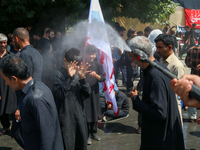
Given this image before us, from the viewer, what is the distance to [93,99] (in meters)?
4.89

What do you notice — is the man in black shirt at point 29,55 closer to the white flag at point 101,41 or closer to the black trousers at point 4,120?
the white flag at point 101,41

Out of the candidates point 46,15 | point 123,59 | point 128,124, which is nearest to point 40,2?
point 46,15

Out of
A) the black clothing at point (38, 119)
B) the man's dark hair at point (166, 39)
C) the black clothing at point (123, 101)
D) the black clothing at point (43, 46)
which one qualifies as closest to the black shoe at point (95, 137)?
the black clothing at point (123, 101)

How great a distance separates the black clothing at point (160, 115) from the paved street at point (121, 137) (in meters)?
2.28

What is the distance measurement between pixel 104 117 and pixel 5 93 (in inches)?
97.6

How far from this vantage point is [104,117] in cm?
638

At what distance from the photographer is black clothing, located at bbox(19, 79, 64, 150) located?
2.23m

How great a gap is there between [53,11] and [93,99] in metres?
5.58

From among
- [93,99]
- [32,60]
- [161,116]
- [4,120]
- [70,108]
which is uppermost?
[32,60]

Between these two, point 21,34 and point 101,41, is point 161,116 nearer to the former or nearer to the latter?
point 101,41

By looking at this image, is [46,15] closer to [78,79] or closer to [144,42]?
[78,79]

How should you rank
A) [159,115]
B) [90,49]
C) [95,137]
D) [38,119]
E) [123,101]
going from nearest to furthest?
[38,119] → [159,115] → [90,49] → [95,137] → [123,101]

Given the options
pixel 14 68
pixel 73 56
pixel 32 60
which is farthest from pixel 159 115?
pixel 32 60

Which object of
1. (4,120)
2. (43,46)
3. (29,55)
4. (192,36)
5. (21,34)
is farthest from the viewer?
(192,36)
